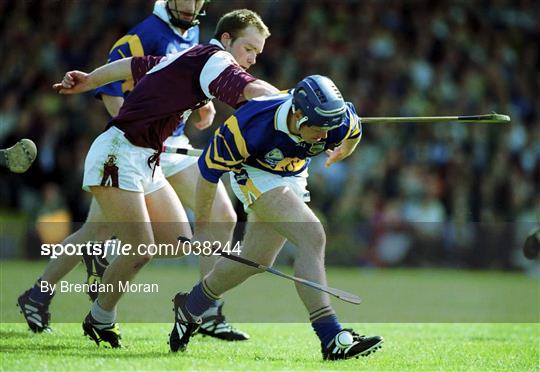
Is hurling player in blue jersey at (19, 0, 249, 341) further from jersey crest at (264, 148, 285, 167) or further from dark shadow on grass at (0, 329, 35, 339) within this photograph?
jersey crest at (264, 148, 285, 167)

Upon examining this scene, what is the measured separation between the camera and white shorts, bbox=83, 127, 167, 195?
6453 millimetres

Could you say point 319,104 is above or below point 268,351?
above

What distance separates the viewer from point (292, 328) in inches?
324

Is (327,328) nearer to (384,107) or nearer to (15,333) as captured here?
(15,333)

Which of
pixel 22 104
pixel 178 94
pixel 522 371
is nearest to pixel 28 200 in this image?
Answer: pixel 22 104

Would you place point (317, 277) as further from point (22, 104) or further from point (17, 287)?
point (22, 104)

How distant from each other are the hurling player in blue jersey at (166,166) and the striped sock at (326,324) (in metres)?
1.46

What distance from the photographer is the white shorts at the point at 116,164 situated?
6.45m

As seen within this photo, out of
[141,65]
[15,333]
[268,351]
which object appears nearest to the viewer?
[268,351]

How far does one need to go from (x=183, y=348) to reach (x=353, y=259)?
9.32 m

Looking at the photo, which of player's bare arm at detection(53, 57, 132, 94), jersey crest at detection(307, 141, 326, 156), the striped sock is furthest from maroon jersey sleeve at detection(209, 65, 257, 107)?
the striped sock

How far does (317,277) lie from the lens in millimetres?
6004

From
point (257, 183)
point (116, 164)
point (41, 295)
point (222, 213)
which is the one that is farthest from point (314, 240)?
point (41, 295)

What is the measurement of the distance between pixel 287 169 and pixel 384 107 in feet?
34.9
